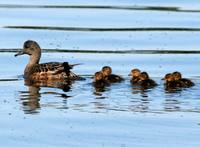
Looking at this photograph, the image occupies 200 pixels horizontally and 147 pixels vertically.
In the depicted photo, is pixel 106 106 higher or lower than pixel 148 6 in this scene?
lower

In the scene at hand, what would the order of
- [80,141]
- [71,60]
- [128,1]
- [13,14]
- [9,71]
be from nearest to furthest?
[80,141] → [9,71] → [71,60] → [13,14] → [128,1]

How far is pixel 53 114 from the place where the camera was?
627 inches

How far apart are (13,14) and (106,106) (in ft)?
35.6

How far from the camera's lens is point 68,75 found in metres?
20.3

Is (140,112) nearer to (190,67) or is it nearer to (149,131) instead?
(149,131)

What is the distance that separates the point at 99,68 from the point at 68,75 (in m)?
0.80

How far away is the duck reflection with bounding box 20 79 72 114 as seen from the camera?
54.3 ft

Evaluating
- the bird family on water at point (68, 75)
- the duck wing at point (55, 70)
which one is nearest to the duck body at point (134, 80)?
the bird family on water at point (68, 75)

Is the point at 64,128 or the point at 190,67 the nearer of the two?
the point at 64,128

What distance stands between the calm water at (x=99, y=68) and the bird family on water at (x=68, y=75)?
215 millimetres

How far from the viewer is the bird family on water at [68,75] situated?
18.4 m

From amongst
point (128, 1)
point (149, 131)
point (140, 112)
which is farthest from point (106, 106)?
point (128, 1)

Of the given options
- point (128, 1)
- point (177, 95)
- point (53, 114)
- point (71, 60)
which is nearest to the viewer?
point (53, 114)

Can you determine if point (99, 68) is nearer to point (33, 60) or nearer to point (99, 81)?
point (33, 60)
